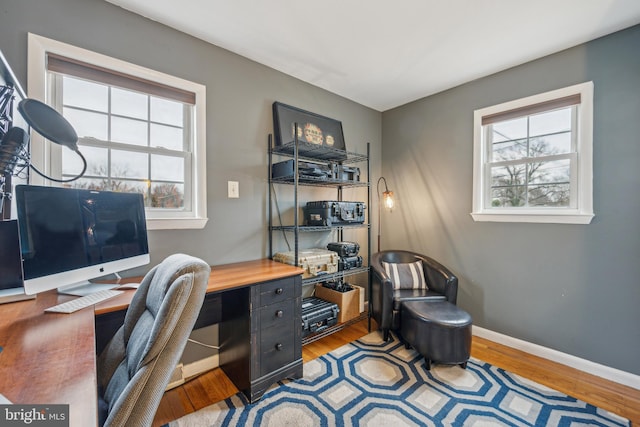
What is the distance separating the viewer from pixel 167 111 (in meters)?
1.96

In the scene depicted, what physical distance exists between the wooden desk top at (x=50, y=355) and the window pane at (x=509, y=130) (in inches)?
125

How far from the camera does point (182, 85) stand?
1.92m

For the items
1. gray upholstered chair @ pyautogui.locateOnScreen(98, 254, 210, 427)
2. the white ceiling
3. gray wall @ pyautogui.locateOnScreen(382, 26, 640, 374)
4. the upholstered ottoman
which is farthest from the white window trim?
gray wall @ pyautogui.locateOnScreen(382, 26, 640, 374)

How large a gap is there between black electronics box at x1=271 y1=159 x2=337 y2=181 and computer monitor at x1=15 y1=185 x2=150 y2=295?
41.8 inches

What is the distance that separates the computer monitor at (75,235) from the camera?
1.12 m

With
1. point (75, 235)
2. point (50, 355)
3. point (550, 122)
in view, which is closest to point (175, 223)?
point (75, 235)

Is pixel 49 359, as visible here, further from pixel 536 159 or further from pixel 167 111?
pixel 536 159

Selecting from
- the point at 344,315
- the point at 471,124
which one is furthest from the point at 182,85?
the point at 471,124

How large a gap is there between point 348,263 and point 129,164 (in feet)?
6.34

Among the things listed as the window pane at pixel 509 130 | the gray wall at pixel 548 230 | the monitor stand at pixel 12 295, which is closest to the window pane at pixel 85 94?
the monitor stand at pixel 12 295

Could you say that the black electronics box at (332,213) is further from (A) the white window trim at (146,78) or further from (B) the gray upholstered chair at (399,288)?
(A) the white window trim at (146,78)

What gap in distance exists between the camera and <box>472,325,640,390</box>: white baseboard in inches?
73.1

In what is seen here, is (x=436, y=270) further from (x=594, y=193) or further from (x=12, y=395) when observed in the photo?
(x=12, y=395)

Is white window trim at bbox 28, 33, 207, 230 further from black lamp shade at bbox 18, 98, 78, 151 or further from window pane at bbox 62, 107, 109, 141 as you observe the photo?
black lamp shade at bbox 18, 98, 78, 151
